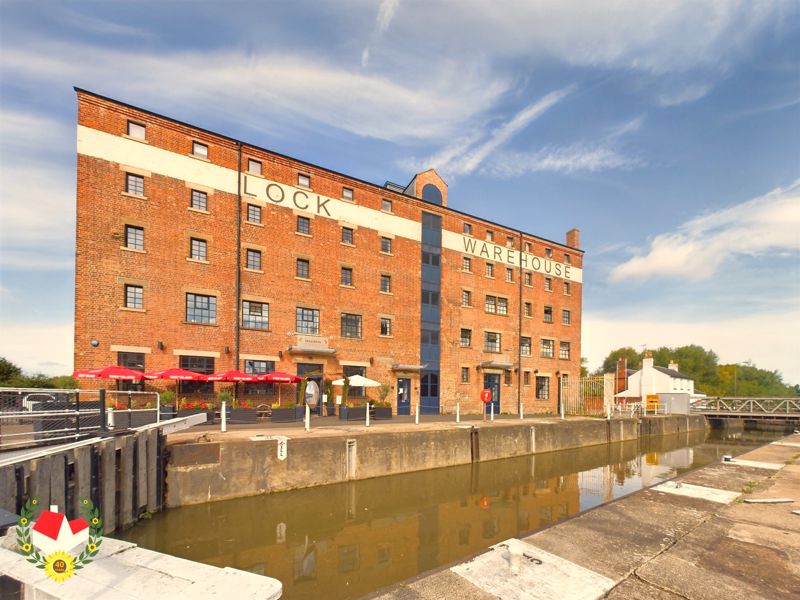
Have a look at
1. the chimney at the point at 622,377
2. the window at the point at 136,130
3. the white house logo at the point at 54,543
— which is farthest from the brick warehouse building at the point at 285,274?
the white house logo at the point at 54,543

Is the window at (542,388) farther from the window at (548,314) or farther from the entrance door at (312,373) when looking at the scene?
the entrance door at (312,373)

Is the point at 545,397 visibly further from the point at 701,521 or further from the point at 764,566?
the point at 764,566

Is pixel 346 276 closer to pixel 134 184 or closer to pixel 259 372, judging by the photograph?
pixel 259 372

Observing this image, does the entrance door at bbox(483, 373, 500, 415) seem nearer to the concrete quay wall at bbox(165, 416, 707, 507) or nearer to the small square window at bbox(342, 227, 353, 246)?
the concrete quay wall at bbox(165, 416, 707, 507)

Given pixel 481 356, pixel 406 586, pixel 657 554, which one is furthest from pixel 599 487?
pixel 481 356

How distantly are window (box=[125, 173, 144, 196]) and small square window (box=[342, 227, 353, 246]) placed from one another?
34.4ft

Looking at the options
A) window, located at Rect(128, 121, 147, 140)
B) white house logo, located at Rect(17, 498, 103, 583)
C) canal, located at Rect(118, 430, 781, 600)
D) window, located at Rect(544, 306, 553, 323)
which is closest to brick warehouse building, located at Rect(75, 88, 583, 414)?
window, located at Rect(128, 121, 147, 140)

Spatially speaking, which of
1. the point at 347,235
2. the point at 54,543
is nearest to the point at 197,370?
the point at 347,235

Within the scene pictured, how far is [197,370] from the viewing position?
776 inches

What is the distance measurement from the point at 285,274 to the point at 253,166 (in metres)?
6.08

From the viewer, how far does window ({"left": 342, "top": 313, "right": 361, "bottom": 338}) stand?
24625 millimetres

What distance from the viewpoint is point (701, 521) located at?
26.7 ft

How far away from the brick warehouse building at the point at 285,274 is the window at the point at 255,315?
0.07 metres

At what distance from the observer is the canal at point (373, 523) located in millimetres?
8406
